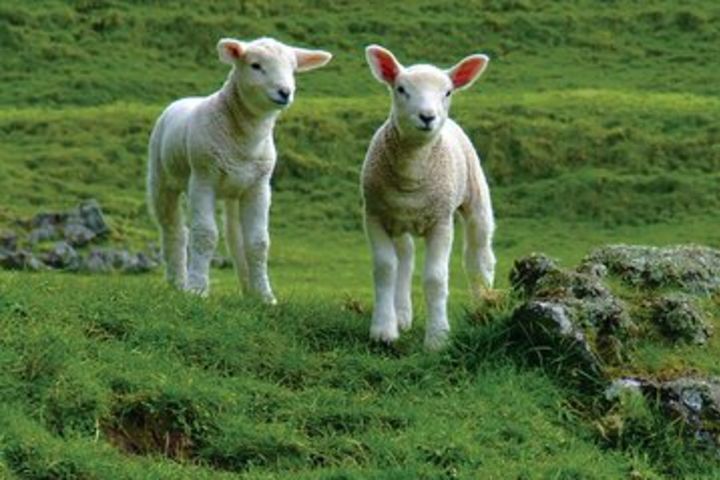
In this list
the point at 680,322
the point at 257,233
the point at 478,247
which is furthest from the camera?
the point at 478,247

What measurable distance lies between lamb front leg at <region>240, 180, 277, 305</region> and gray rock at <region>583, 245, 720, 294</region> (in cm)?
279

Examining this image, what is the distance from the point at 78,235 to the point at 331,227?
5685 millimetres

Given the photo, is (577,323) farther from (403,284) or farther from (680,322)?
(403,284)

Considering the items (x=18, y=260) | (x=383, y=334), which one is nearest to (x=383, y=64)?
(x=383, y=334)

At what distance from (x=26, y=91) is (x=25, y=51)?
2728 millimetres

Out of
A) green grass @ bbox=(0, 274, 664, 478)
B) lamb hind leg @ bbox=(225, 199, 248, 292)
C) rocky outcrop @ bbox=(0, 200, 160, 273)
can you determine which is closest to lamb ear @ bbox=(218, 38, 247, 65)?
lamb hind leg @ bbox=(225, 199, 248, 292)

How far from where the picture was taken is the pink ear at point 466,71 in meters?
13.7

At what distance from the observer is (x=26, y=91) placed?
148ft

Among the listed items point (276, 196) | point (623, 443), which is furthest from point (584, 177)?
point (623, 443)

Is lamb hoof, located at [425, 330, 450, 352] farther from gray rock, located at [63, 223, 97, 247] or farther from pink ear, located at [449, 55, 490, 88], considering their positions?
gray rock, located at [63, 223, 97, 247]

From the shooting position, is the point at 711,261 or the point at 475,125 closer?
the point at 711,261

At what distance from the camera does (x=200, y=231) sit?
14.5 metres

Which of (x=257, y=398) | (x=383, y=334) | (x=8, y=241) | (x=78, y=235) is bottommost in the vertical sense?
(x=78, y=235)

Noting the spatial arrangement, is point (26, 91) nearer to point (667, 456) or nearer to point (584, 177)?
point (584, 177)
